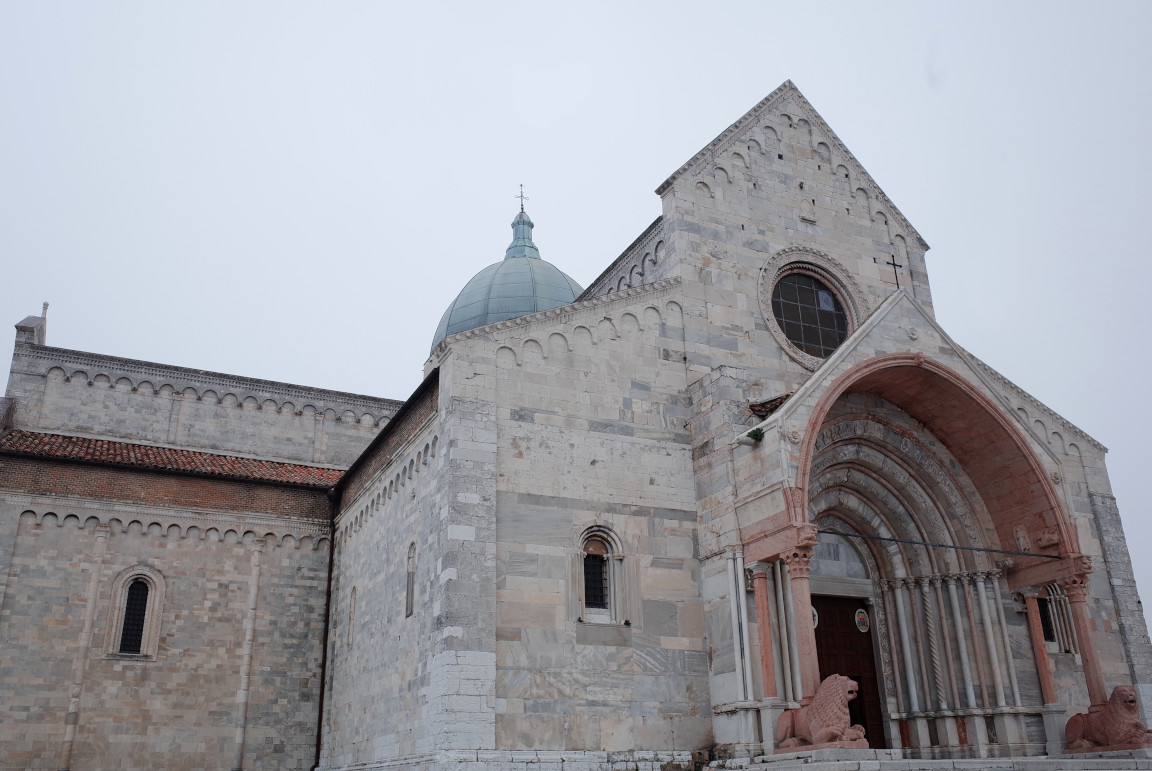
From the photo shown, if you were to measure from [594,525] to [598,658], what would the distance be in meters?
2.10

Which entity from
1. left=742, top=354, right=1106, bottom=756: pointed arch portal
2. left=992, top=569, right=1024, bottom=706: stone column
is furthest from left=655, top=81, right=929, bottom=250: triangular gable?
left=992, top=569, right=1024, bottom=706: stone column

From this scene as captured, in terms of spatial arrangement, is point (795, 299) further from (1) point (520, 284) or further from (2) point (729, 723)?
(1) point (520, 284)

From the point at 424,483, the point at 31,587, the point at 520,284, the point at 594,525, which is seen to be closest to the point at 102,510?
the point at 31,587

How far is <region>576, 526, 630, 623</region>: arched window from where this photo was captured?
15211 millimetres

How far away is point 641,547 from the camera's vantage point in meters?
15.8

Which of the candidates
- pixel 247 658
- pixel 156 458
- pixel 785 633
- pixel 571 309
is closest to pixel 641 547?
pixel 785 633

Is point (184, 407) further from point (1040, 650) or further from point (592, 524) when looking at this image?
point (1040, 650)

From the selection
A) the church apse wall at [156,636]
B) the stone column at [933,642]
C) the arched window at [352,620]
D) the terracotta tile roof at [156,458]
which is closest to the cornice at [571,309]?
the arched window at [352,620]

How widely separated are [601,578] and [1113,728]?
27.2 feet

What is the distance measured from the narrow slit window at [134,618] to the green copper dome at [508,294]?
12.0 m

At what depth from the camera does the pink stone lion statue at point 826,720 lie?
1271cm

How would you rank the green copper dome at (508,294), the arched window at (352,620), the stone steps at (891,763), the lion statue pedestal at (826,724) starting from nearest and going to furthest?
the stone steps at (891,763) → the lion statue pedestal at (826,724) → the arched window at (352,620) → the green copper dome at (508,294)

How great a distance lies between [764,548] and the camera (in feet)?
48.6

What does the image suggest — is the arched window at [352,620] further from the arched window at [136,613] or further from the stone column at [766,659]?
the stone column at [766,659]
